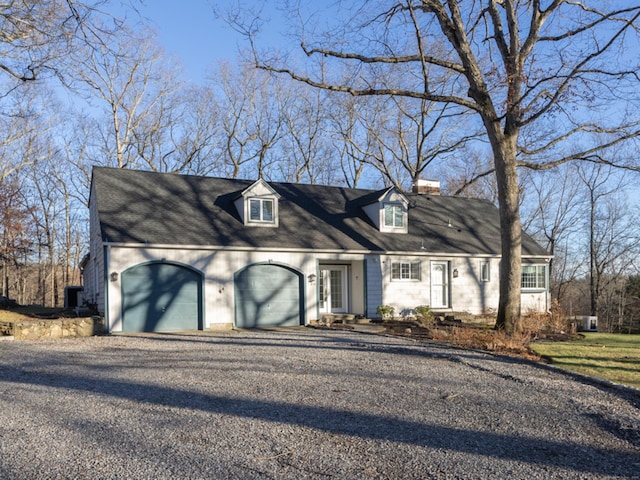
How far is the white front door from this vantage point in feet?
68.5

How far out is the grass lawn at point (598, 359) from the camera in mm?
8938

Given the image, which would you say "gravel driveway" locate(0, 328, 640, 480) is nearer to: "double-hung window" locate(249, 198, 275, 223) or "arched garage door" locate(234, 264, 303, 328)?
"arched garage door" locate(234, 264, 303, 328)

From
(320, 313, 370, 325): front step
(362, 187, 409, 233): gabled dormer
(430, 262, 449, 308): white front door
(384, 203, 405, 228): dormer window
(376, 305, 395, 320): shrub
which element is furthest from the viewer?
(384, 203, 405, 228): dormer window

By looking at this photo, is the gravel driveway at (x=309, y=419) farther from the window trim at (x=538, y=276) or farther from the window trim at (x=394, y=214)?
the window trim at (x=538, y=276)

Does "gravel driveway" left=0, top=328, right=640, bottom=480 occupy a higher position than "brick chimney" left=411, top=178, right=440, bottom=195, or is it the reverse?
"brick chimney" left=411, top=178, right=440, bottom=195

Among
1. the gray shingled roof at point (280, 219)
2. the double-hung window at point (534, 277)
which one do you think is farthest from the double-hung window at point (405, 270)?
the double-hung window at point (534, 277)

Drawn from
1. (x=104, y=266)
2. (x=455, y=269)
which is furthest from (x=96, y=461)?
(x=455, y=269)

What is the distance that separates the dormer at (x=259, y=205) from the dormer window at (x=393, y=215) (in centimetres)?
452

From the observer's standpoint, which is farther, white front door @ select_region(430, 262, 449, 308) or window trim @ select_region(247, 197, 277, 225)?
white front door @ select_region(430, 262, 449, 308)

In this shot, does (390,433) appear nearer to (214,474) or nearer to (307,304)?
(214,474)

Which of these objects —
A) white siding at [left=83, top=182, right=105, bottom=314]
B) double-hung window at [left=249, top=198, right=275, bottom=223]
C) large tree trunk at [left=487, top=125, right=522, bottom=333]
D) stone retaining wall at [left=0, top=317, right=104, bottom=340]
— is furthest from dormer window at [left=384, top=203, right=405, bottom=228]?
stone retaining wall at [left=0, top=317, right=104, bottom=340]

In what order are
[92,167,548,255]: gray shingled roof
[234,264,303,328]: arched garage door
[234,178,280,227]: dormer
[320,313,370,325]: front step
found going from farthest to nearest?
[234,178,280,227]: dormer < [320,313,370,325]: front step < [234,264,303,328]: arched garage door < [92,167,548,255]: gray shingled roof

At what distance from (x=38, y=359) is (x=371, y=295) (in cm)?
1140

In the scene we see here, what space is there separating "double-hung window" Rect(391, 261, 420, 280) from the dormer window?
179 cm
